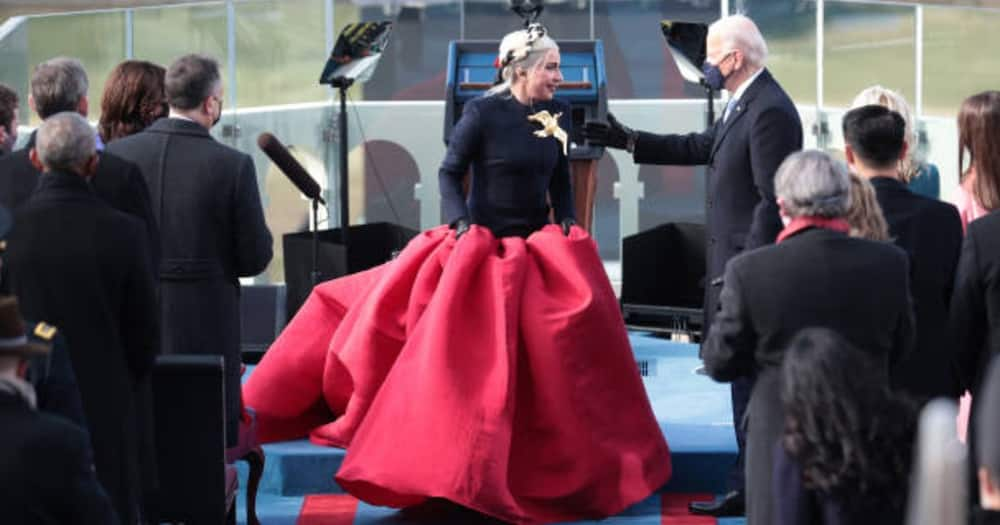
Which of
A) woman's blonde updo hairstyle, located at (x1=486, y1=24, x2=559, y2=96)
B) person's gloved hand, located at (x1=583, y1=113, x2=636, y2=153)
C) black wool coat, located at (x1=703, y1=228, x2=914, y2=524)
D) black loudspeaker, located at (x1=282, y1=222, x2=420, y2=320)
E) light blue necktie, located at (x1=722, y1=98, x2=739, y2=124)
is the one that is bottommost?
black loudspeaker, located at (x1=282, y1=222, x2=420, y2=320)

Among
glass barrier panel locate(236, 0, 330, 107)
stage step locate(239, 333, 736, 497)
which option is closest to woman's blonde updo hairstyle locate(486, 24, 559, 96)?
stage step locate(239, 333, 736, 497)

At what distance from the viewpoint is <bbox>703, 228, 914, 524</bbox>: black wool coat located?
4.00 meters

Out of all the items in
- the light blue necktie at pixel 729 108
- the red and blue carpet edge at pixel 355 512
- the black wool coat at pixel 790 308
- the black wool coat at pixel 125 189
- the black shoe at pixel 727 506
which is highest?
the light blue necktie at pixel 729 108

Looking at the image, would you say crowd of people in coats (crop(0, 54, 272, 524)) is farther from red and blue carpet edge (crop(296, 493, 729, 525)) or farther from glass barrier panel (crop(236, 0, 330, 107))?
glass barrier panel (crop(236, 0, 330, 107))

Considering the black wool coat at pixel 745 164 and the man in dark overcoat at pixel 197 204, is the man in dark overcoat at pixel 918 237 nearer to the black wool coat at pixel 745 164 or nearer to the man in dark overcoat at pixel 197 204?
the black wool coat at pixel 745 164

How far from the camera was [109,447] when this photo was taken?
14.6ft

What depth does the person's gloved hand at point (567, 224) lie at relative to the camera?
6000 mm

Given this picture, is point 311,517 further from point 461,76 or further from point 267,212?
point 267,212

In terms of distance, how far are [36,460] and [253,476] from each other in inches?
91.9

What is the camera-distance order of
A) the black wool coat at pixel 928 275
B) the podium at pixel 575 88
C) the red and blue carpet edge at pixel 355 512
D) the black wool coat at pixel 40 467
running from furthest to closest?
1. the podium at pixel 575 88
2. the red and blue carpet edge at pixel 355 512
3. the black wool coat at pixel 928 275
4. the black wool coat at pixel 40 467

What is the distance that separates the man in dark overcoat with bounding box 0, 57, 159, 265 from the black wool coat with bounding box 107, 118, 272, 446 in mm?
202

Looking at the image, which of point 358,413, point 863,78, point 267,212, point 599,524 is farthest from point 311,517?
A: point 863,78

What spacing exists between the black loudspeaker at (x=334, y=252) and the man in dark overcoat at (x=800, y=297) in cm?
430

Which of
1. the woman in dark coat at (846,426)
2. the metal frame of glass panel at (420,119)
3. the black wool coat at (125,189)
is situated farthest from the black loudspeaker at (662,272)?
the woman in dark coat at (846,426)
